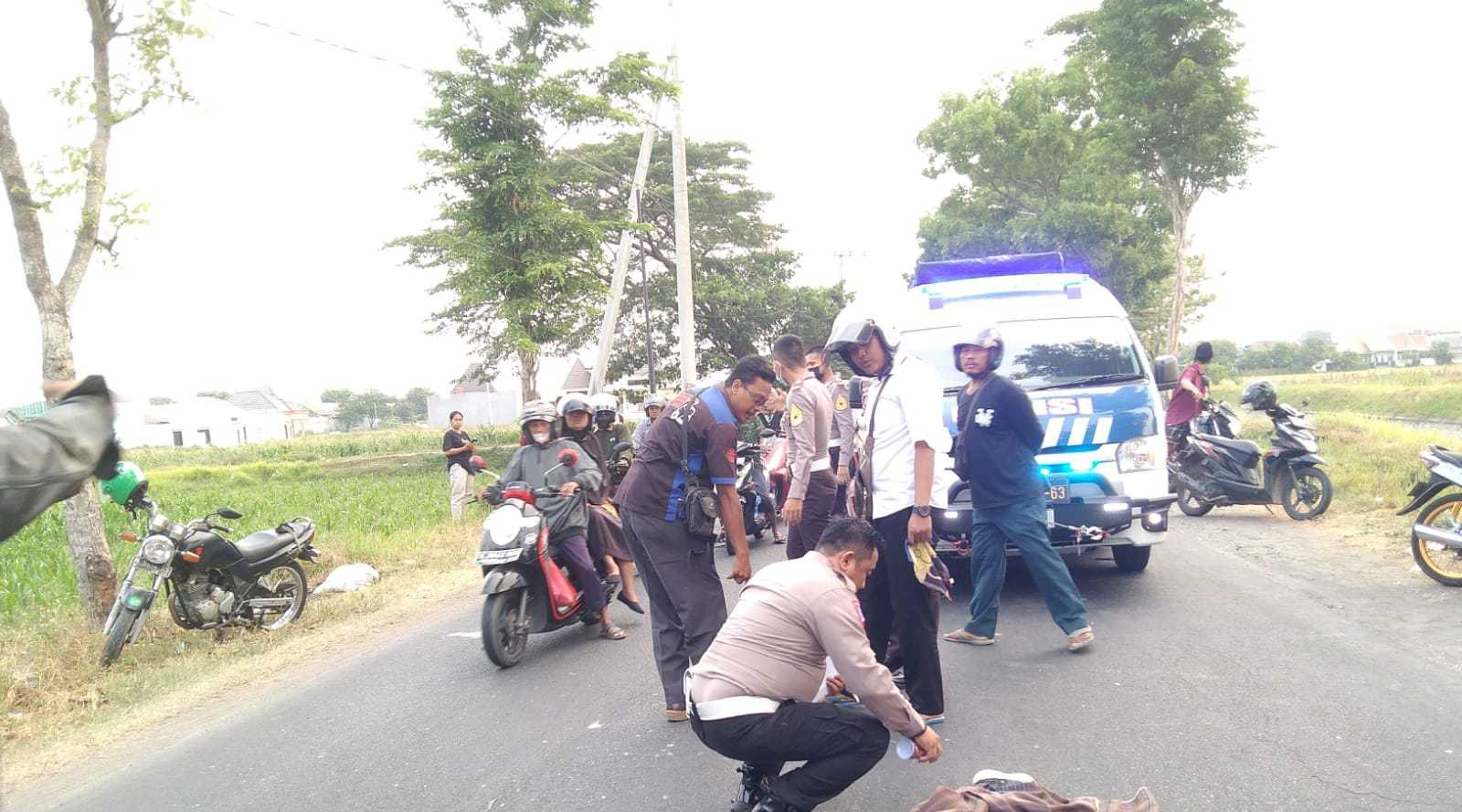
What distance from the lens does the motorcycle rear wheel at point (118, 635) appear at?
20.9ft

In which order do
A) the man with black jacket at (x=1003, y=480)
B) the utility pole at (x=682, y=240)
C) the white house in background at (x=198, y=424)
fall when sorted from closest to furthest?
the man with black jacket at (x=1003, y=480)
the utility pole at (x=682, y=240)
the white house in background at (x=198, y=424)

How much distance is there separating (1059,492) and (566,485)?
10.8 ft

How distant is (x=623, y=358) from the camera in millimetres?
34344

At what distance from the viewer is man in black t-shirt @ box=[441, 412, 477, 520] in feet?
44.0

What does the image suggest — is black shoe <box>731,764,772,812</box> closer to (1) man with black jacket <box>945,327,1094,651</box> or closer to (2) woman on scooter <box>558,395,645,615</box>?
(1) man with black jacket <box>945,327,1094,651</box>

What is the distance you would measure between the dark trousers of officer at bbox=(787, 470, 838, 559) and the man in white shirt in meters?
1.09

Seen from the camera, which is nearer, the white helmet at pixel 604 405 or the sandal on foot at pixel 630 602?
the sandal on foot at pixel 630 602

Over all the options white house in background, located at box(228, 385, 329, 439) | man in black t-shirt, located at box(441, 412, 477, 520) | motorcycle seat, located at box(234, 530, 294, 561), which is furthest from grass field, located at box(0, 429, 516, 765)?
white house in background, located at box(228, 385, 329, 439)

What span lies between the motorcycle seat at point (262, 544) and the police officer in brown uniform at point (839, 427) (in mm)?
4336

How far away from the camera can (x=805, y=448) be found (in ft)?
19.6

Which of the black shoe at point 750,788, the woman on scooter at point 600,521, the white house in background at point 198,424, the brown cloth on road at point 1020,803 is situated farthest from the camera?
the white house in background at point 198,424

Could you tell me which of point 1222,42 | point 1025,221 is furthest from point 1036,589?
point 1025,221

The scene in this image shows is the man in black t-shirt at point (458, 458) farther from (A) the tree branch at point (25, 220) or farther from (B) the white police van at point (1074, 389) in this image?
(B) the white police van at point (1074, 389)

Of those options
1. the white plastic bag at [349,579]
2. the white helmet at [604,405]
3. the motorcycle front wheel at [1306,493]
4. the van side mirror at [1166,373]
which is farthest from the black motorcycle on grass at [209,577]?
the motorcycle front wheel at [1306,493]
